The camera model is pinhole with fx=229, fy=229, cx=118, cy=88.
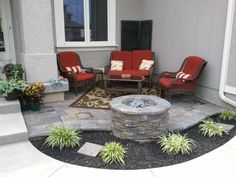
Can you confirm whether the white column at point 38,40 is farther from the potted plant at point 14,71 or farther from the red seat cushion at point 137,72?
the red seat cushion at point 137,72

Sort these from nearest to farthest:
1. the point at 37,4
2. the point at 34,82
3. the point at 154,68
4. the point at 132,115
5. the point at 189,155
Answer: the point at 189,155
the point at 132,115
the point at 37,4
the point at 34,82
the point at 154,68

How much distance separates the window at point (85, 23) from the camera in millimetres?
5918

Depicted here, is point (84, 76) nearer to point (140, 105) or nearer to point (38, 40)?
point (38, 40)

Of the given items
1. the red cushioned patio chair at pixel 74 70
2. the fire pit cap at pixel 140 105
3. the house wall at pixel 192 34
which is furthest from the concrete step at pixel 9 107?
the house wall at pixel 192 34

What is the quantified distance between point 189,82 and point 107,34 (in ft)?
9.84

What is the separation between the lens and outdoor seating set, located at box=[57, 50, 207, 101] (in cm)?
457

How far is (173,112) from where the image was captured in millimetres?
4113

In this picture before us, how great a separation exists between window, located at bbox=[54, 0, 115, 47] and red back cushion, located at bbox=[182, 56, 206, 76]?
2441mm

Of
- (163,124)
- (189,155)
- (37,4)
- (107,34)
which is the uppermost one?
(37,4)

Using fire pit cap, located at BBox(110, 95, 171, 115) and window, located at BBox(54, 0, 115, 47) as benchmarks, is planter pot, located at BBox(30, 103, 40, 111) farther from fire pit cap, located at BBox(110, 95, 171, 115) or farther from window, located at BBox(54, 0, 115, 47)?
window, located at BBox(54, 0, 115, 47)

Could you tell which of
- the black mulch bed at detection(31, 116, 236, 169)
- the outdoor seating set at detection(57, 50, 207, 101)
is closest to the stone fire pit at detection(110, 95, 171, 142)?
the black mulch bed at detection(31, 116, 236, 169)

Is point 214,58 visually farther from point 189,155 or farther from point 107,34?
point 107,34

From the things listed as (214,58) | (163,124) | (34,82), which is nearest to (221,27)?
(214,58)

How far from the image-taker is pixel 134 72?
5918 millimetres
